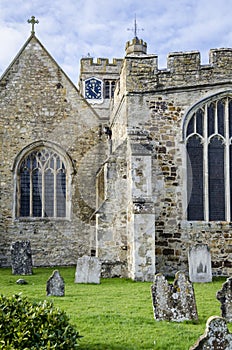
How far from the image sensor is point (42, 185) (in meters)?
20.2

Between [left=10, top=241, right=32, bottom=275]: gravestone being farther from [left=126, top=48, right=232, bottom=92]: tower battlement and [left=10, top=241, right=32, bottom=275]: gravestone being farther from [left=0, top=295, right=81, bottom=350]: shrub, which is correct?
[left=0, top=295, right=81, bottom=350]: shrub

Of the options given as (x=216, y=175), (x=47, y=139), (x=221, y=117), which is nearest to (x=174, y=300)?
(x=216, y=175)

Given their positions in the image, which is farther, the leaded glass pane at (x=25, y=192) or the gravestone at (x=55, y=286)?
the leaded glass pane at (x=25, y=192)

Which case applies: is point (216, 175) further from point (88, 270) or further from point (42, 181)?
point (42, 181)

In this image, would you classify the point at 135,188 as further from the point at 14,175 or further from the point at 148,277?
the point at 14,175

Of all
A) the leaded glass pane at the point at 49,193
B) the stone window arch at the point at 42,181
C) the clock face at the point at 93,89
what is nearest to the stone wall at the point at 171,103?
the stone window arch at the point at 42,181

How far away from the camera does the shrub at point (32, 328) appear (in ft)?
20.8

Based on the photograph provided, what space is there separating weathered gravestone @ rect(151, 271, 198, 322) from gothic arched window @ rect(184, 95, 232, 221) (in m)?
7.05

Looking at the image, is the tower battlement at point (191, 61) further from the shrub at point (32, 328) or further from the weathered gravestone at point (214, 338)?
the weathered gravestone at point (214, 338)

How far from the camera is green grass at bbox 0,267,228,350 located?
7543mm

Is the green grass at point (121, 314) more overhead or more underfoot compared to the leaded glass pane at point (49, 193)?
more underfoot

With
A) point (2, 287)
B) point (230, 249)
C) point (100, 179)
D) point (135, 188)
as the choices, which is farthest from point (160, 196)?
point (2, 287)

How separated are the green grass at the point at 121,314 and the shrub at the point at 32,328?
2.40 feet

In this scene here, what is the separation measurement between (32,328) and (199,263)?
7993 millimetres
